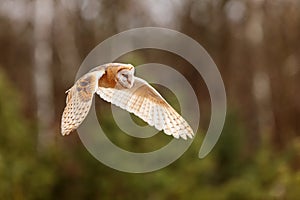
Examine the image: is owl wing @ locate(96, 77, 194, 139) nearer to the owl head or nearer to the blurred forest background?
the owl head

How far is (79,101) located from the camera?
102 centimetres

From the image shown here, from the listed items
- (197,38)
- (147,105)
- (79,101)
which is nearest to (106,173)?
(147,105)

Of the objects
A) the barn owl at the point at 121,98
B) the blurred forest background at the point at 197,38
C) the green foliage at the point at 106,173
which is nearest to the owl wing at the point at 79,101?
the barn owl at the point at 121,98

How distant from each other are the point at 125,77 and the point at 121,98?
169 millimetres

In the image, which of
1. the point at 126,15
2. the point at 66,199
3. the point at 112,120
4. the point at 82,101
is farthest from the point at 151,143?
the point at 126,15

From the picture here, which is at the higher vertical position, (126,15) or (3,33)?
(126,15)

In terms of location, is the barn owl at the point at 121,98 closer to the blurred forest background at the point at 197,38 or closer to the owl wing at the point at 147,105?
the owl wing at the point at 147,105

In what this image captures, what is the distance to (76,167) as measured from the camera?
124 inches

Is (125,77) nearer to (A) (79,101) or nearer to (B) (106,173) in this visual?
(A) (79,101)

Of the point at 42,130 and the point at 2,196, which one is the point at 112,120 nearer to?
the point at 42,130

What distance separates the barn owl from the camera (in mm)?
978

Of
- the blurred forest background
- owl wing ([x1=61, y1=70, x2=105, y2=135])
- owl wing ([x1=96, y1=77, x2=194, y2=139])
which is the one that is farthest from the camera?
the blurred forest background

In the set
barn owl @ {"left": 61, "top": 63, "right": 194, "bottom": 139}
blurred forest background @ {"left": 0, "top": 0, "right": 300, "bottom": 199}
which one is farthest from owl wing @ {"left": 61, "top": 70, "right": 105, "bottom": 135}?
blurred forest background @ {"left": 0, "top": 0, "right": 300, "bottom": 199}

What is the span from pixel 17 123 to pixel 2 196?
0.55m
